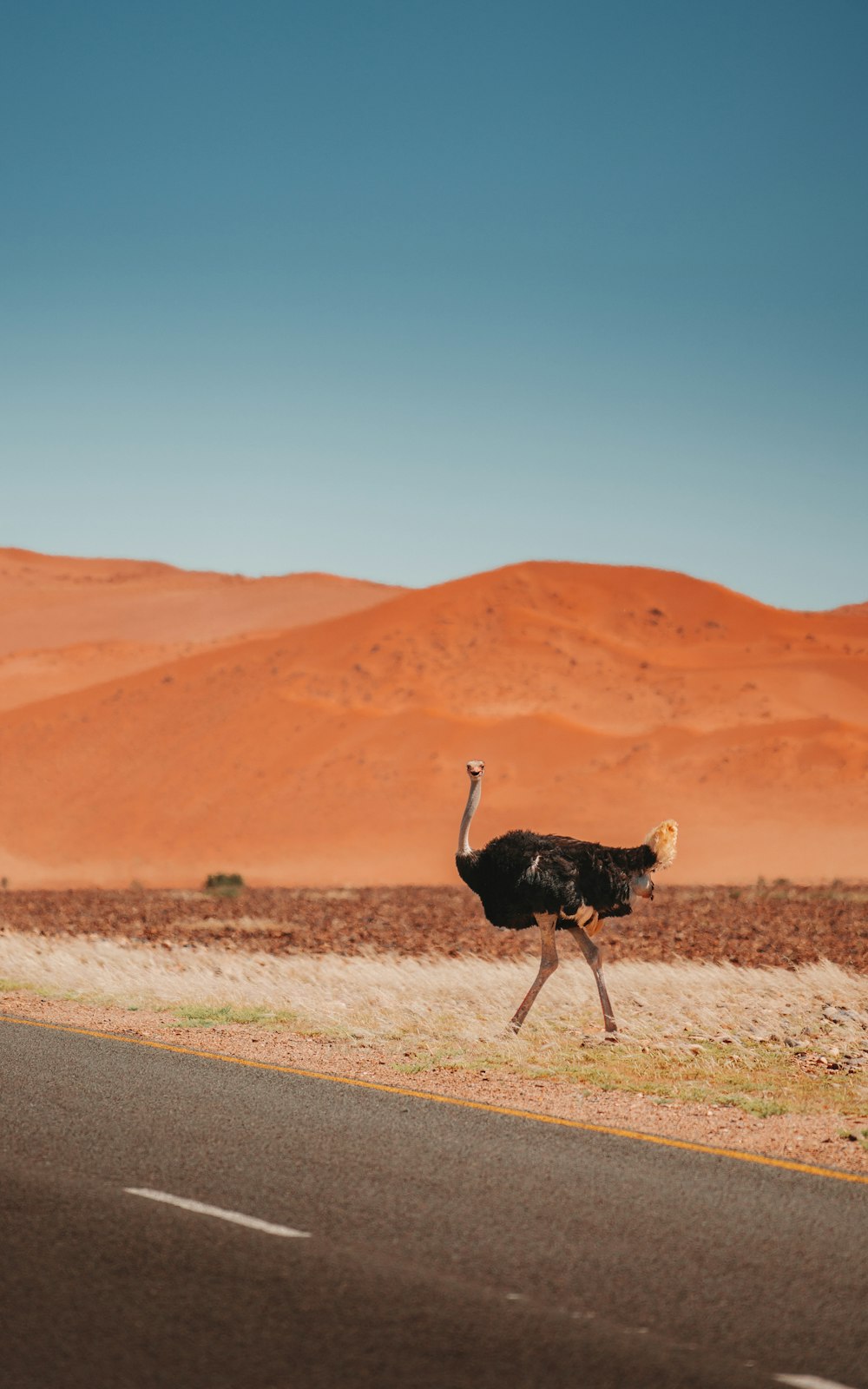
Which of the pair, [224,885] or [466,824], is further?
[224,885]

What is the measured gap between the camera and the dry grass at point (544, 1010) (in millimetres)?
11703

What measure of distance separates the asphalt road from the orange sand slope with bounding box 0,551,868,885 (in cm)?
3932

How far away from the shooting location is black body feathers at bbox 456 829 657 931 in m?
12.7

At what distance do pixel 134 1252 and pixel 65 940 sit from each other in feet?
62.4

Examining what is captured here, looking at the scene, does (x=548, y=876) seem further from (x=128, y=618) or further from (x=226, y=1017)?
(x=128, y=618)

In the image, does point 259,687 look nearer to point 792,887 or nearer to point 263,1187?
point 792,887

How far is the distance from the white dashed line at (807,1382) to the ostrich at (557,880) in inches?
308

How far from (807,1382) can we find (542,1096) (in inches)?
225

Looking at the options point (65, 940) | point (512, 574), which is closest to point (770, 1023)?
point (65, 940)

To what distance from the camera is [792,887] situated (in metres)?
40.6

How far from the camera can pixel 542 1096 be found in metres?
10.5

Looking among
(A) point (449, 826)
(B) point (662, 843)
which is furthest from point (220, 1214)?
(A) point (449, 826)

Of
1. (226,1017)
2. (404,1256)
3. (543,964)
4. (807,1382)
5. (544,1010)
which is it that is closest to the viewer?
(807,1382)

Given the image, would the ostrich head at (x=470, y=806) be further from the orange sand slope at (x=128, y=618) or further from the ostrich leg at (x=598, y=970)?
the orange sand slope at (x=128, y=618)
